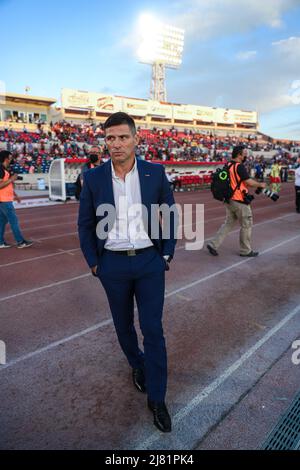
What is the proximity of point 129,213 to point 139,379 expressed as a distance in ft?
4.54

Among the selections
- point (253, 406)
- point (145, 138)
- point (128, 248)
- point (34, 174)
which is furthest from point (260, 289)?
point (145, 138)

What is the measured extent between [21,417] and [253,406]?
172cm

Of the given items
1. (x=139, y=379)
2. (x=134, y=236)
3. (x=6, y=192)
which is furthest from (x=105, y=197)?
(x=6, y=192)

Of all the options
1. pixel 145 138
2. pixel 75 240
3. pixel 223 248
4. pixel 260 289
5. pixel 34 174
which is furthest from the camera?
pixel 145 138

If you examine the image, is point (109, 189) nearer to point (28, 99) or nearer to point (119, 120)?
point (119, 120)

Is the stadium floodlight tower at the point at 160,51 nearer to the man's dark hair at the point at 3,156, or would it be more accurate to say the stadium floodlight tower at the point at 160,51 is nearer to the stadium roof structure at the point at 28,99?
the stadium roof structure at the point at 28,99

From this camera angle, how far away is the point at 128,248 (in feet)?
7.84

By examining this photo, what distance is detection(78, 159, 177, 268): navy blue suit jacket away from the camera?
2.39 meters

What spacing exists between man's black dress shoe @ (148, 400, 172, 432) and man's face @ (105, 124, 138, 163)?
174 centimetres

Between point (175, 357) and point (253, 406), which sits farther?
point (175, 357)

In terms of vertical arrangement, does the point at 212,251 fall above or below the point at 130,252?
below

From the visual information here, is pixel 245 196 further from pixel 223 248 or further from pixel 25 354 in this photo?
pixel 25 354

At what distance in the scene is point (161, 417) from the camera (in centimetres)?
232

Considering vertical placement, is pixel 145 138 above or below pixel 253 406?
above
